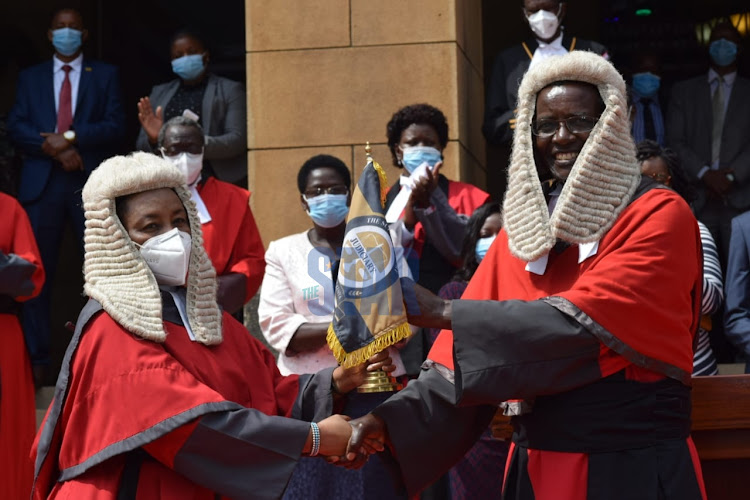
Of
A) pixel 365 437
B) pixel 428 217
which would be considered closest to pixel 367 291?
pixel 365 437

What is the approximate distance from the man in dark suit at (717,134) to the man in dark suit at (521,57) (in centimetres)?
96

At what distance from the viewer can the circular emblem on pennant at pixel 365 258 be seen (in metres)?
4.51

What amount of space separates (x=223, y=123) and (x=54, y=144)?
4.08 feet

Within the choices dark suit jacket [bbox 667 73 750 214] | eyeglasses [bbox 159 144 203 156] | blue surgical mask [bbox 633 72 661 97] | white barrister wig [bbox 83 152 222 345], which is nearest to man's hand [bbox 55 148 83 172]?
eyeglasses [bbox 159 144 203 156]

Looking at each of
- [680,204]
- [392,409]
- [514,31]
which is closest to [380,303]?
[392,409]

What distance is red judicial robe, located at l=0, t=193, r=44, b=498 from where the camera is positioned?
287 inches

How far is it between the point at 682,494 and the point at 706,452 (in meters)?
0.76

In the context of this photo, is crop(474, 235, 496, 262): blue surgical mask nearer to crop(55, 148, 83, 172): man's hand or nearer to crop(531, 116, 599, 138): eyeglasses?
crop(531, 116, 599, 138): eyeglasses

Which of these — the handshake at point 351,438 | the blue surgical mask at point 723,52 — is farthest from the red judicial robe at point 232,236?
the blue surgical mask at point 723,52

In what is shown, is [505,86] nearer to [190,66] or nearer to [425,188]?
[425,188]

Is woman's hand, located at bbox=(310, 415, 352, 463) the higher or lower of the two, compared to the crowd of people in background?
lower

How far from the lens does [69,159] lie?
28.9 feet

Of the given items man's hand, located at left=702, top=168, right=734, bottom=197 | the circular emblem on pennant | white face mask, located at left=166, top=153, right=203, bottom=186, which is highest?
white face mask, located at left=166, top=153, right=203, bottom=186

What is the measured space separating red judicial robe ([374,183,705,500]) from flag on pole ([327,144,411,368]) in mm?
318
